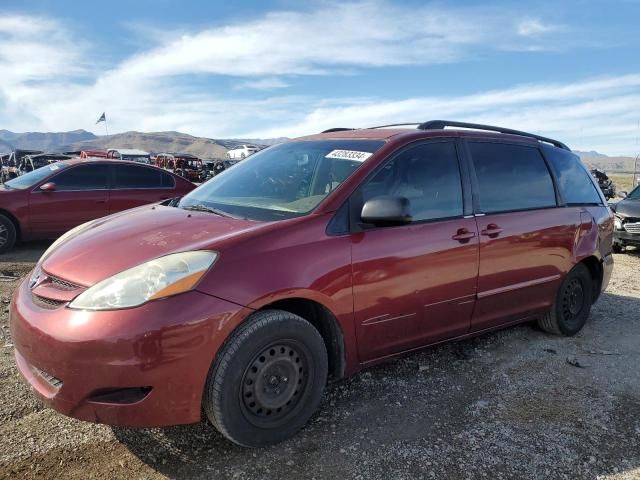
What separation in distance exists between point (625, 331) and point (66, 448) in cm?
475

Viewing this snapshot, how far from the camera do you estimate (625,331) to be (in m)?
4.82

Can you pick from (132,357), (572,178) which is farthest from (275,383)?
(572,178)

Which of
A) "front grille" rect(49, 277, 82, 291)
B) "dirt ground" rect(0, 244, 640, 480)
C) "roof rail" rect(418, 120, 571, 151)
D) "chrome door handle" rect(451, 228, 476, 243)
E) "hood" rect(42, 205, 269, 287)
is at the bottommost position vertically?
"dirt ground" rect(0, 244, 640, 480)

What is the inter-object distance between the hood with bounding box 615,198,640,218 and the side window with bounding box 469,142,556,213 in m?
6.02

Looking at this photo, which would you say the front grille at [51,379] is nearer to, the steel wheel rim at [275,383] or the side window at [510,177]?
the steel wheel rim at [275,383]

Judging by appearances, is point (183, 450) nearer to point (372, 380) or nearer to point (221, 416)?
point (221, 416)

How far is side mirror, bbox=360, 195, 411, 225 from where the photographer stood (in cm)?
286

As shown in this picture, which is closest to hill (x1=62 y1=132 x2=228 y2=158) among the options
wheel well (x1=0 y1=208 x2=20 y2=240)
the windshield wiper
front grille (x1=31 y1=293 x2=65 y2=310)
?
wheel well (x1=0 y1=208 x2=20 y2=240)

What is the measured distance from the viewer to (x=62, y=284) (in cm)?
255

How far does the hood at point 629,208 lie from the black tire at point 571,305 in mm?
5424

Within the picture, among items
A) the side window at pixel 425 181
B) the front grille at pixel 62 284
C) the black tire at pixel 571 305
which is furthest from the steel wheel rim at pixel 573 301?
the front grille at pixel 62 284

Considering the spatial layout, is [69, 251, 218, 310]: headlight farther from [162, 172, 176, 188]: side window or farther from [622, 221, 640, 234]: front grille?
[622, 221, 640, 234]: front grille

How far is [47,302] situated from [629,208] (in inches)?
384

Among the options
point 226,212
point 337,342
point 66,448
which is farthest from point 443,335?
point 66,448
